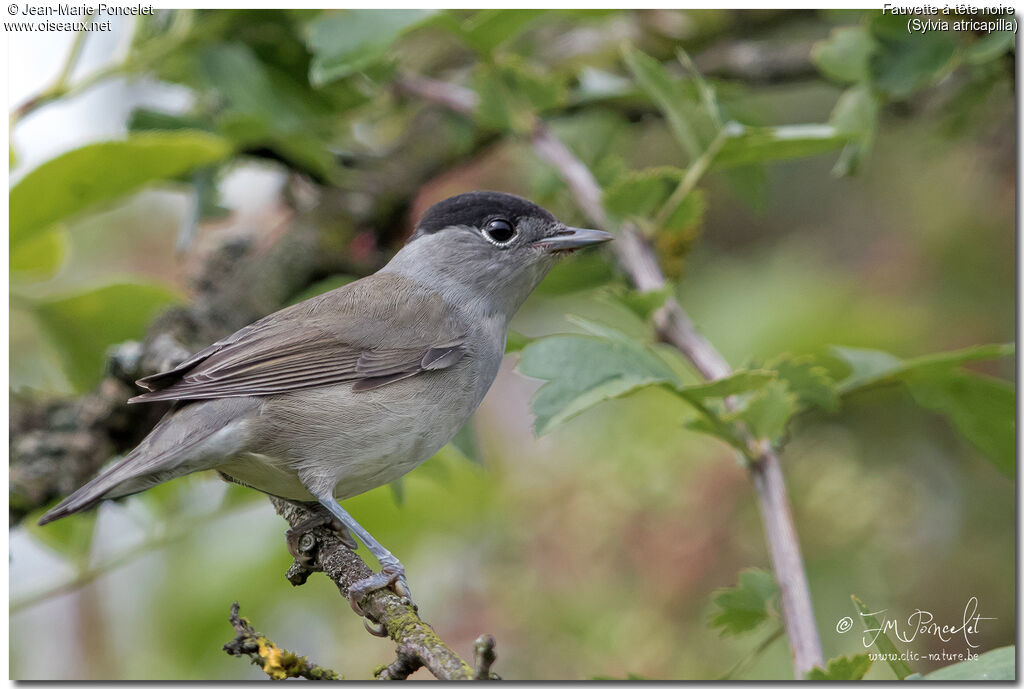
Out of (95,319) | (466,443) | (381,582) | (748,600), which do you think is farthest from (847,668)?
(95,319)

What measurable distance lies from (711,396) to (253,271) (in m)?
1.72

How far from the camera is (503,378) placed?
4.51m

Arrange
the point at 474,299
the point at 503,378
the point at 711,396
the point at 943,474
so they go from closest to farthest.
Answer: the point at 711,396
the point at 474,299
the point at 943,474
the point at 503,378

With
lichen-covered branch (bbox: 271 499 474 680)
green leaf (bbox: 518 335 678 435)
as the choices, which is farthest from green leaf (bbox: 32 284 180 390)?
green leaf (bbox: 518 335 678 435)

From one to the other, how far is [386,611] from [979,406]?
5.12 ft

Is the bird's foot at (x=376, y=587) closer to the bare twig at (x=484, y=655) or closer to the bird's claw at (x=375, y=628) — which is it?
the bird's claw at (x=375, y=628)

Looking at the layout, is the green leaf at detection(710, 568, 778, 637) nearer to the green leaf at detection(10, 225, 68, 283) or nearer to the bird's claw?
the bird's claw

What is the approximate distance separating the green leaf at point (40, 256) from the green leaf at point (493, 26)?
1.28 m

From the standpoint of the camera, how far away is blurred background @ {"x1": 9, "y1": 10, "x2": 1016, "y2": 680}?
2.94 m

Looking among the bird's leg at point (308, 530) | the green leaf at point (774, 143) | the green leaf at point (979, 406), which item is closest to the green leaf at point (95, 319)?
the bird's leg at point (308, 530)

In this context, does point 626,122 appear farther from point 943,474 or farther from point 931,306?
point 943,474

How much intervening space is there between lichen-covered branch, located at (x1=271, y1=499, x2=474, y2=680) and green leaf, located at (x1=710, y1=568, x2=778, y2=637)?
0.72 metres

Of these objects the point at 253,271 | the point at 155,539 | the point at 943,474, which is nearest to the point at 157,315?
the point at 253,271

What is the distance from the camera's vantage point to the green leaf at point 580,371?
6.63 ft
